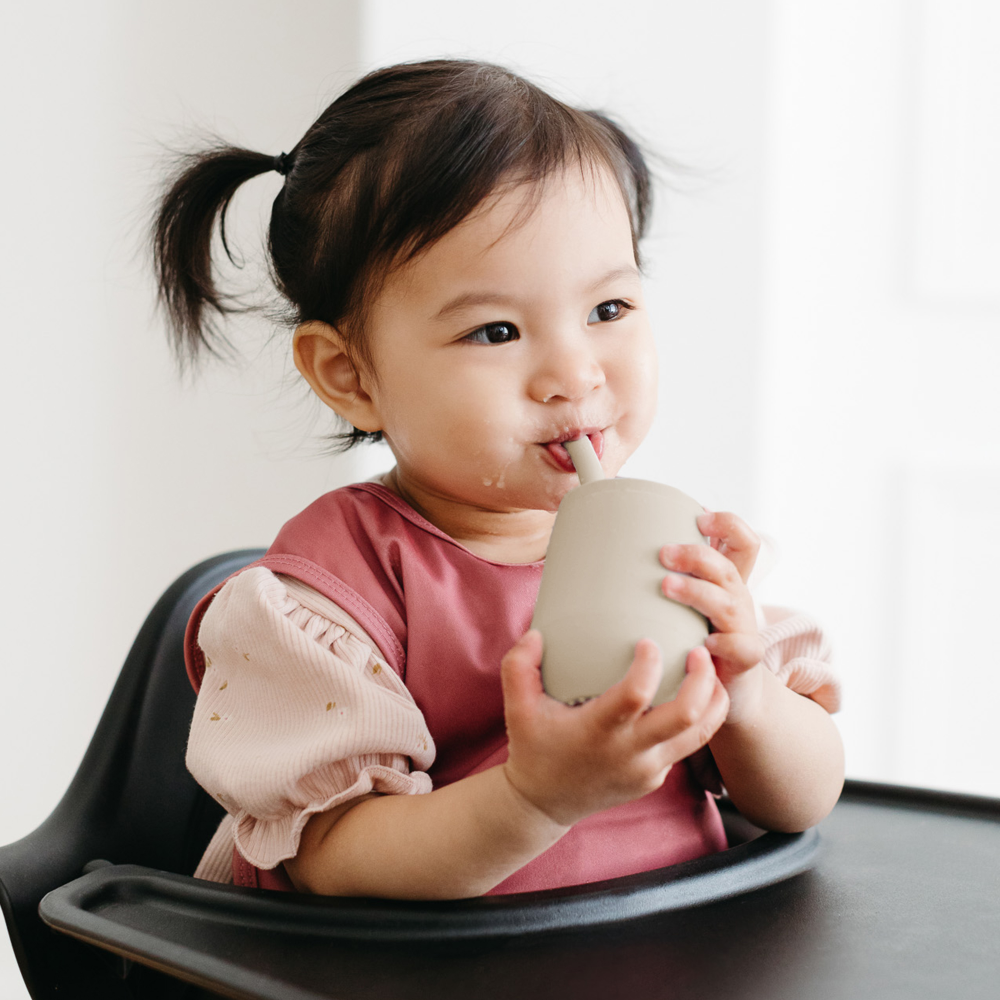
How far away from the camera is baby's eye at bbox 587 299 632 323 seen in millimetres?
636

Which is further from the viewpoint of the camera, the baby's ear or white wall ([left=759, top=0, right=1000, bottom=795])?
white wall ([left=759, top=0, right=1000, bottom=795])

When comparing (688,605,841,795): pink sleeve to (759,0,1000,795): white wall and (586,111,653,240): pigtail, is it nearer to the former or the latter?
(586,111,653,240): pigtail

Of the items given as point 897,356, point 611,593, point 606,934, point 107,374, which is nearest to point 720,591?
point 611,593

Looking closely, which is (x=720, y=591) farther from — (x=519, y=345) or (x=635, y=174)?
(x=635, y=174)

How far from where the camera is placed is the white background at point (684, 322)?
4.13ft

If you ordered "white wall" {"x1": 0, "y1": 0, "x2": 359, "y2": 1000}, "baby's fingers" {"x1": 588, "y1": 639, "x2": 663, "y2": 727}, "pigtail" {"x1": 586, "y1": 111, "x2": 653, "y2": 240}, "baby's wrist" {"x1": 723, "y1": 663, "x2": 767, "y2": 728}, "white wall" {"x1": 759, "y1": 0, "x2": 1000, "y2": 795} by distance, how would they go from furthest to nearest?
"white wall" {"x1": 759, "y1": 0, "x2": 1000, "y2": 795}, "white wall" {"x1": 0, "y1": 0, "x2": 359, "y2": 1000}, "pigtail" {"x1": 586, "y1": 111, "x2": 653, "y2": 240}, "baby's wrist" {"x1": 723, "y1": 663, "x2": 767, "y2": 728}, "baby's fingers" {"x1": 588, "y1": 639, "x2": 663, "y2": 727}

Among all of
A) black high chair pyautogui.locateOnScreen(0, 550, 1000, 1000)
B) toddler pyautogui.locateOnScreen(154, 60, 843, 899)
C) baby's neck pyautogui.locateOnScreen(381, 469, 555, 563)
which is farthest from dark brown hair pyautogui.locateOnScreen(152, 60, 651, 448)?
black high chair pyautogui.locateOnScreen(0, 550, 1000, 1000)

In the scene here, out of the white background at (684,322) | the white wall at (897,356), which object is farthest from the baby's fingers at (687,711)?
the white wall at (897,356)

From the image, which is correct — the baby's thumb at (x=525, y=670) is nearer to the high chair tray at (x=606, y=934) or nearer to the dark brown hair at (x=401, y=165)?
the high chair tray at (x=606, y=934)

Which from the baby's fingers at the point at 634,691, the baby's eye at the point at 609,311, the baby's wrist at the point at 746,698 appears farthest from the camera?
the baby's eye at the point at 609,311

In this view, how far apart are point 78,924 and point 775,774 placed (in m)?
0.36

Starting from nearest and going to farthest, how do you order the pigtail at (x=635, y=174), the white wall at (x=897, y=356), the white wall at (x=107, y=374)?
the pigtail at (x=635, y=174)
the white wall at (x=107, y=374)
the white wall at (x=897, y=356)

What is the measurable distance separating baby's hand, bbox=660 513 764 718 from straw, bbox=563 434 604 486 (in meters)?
0.08

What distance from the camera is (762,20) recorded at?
1.50 metres
